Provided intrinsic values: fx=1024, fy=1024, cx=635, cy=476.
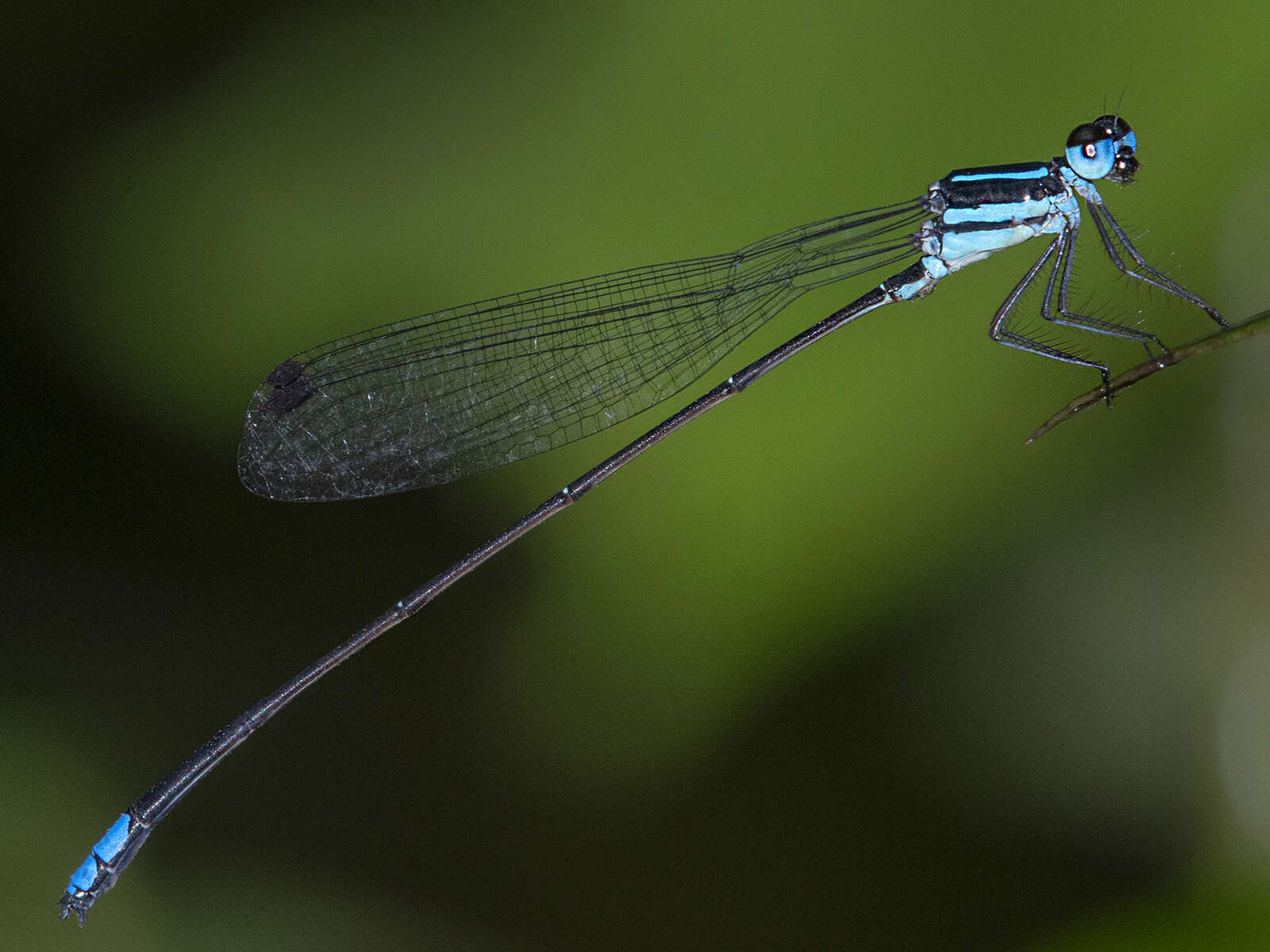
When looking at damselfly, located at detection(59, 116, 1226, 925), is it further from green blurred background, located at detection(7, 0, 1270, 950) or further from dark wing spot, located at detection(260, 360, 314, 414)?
green blurred background, located at detection(7, 0, 1270, 950)

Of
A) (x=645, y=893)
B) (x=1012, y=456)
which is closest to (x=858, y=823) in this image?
(x=645, y=893)

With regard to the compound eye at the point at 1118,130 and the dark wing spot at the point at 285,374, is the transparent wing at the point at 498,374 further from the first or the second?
the compound eye at the point at 1118,130

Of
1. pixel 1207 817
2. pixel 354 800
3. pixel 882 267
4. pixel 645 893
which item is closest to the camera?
pixel 1207 817

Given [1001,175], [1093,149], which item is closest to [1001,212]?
[1001,175]

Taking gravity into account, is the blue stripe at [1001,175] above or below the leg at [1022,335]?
above

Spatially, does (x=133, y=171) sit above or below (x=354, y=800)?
above

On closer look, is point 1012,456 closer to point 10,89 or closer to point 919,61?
point 919,61

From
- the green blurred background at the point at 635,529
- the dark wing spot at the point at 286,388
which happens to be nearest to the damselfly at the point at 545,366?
the dark wing spot at the point at 286,388
